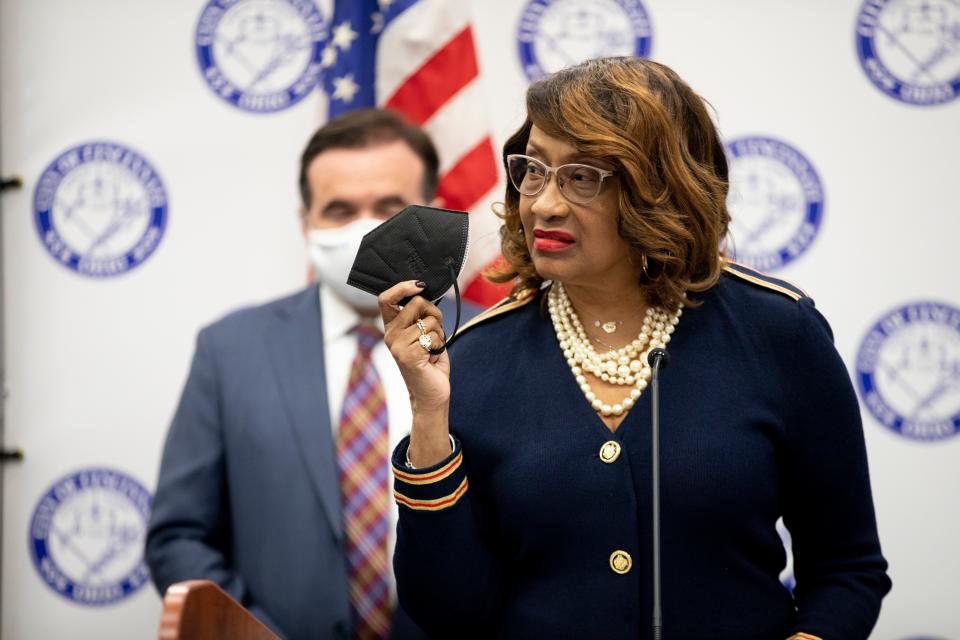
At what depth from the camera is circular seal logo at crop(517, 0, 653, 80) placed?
228cm

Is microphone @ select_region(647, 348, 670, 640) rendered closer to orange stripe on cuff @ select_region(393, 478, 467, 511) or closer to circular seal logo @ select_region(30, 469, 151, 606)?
orange stripe on cuff @ select_region(393, 478, 467, 511)

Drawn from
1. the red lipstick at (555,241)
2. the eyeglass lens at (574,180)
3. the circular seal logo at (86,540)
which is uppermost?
the eyeglass lens at (574,180)

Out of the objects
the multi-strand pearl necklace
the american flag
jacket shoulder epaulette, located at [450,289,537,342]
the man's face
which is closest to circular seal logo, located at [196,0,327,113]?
the american flag

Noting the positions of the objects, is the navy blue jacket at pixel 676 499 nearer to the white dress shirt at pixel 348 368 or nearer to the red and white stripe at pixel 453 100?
the white dress shirt at pixel 348 368

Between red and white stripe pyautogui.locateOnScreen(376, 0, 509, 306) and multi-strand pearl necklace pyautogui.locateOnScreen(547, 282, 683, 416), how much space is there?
0.94 meters

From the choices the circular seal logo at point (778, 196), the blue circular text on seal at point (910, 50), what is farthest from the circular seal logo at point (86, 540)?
the blue circular text on seal at point (910, 50)

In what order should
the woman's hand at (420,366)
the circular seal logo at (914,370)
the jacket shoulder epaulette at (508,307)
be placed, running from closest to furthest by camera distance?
the woman's hand at (420,366)
the jacket shoulder epaulette at (508,307)
the circular seal logo at (914,370)

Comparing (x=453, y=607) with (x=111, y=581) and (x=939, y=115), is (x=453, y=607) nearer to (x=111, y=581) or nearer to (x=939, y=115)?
(x=111, y=581)

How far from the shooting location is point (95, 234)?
7.74ft

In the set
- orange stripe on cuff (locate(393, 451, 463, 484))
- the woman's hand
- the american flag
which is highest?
the american flag

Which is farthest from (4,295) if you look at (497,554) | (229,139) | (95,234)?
(497,554)

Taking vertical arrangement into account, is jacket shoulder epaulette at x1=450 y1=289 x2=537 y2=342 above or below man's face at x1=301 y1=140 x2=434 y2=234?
below

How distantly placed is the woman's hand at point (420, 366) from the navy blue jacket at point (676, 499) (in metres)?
0.03

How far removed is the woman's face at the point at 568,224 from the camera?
118 centimetres
